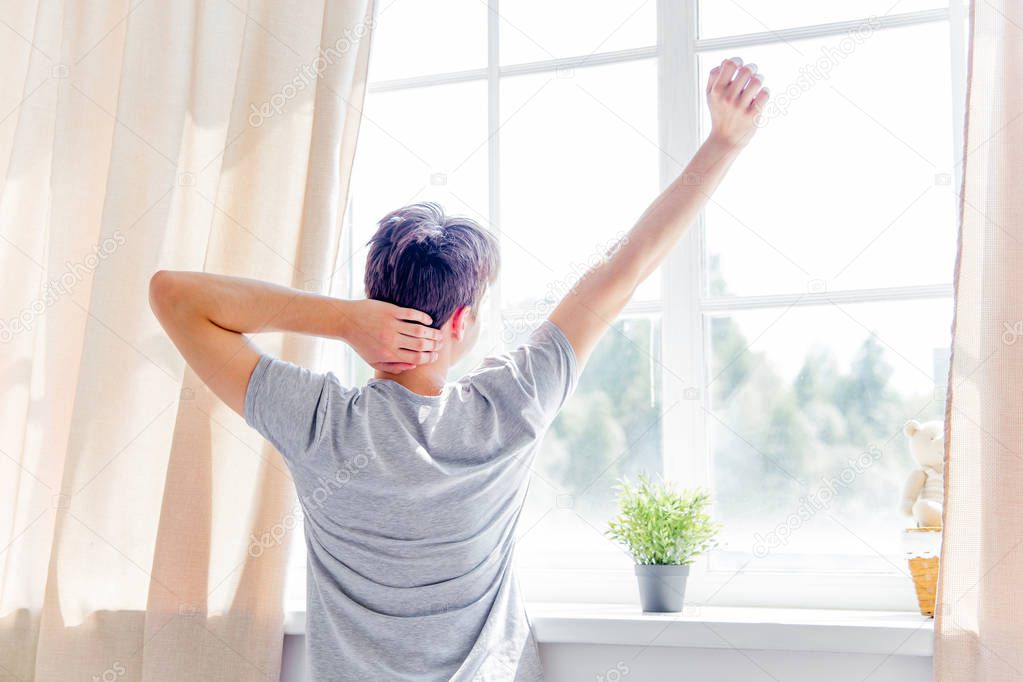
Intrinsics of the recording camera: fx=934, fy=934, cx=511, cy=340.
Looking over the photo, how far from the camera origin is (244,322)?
1.43 meters

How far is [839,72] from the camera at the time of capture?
1.79 metres

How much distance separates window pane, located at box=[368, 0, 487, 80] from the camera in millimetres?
2041

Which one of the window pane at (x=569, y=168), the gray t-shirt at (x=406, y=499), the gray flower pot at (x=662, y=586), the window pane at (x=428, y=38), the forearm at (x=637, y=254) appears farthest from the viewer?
the window pane at (x=428, y=38)

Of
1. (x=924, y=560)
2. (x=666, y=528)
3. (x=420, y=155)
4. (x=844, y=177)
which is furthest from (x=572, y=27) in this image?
(x=924, y=560)

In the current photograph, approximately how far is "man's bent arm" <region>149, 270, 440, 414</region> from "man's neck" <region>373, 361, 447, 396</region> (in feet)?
0.08

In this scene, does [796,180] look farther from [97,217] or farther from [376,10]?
[97,217]

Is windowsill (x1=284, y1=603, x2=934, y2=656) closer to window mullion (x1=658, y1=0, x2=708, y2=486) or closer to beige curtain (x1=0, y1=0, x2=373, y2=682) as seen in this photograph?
window mullion (x1=658, y1=0, x2=708, y2=486)

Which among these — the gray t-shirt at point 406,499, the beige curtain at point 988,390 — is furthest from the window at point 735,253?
the gray t-shirt at point 406,499

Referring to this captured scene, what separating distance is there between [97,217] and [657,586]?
134 cm

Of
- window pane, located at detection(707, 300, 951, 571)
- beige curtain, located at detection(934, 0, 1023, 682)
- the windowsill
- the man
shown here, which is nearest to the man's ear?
the man

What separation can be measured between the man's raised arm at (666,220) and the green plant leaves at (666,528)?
0.31 meters

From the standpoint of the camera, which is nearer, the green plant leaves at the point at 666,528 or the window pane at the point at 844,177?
the green plant leaves at the point at 666,528

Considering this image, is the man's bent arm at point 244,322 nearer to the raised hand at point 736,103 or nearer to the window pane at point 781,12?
the raised hand at point 736,103

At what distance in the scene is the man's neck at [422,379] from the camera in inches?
55.7
